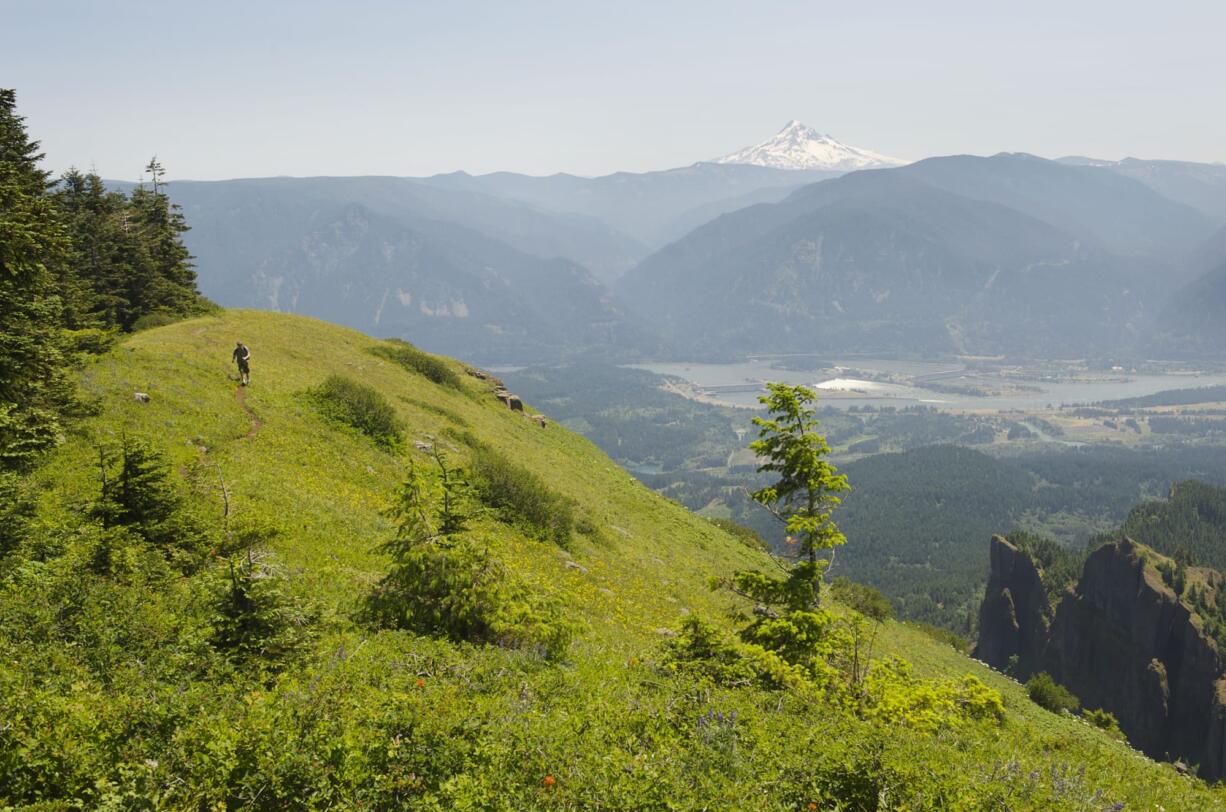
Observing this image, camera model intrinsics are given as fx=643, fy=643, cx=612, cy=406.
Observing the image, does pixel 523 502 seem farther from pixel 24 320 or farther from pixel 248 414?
pixel 24 320

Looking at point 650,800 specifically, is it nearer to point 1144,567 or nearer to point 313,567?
point 313,567

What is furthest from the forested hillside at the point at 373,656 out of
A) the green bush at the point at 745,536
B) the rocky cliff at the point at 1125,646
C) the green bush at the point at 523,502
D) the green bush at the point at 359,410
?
the rocky cliff at the point at 1125,646

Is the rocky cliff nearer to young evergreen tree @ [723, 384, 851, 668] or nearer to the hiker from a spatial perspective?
young evergreen tree @ [723, 384, 851, 668]

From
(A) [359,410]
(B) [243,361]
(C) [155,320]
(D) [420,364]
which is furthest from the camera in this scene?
(D) [420,364]

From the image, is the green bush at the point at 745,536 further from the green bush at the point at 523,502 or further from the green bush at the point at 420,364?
the green bush at the point at 420,364

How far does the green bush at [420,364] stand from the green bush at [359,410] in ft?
50.8

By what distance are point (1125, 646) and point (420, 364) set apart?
426 ft

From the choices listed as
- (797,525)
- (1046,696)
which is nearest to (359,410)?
(797,525)

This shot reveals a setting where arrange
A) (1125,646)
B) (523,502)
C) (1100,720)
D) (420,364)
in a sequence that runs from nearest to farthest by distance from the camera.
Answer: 1. (523,502)
2. (1100,720)
3. (420,364)
4. (1125,646)

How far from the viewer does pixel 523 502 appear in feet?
98.0

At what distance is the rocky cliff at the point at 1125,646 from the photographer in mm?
99500

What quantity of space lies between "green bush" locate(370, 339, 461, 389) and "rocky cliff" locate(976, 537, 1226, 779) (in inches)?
Result: 4565

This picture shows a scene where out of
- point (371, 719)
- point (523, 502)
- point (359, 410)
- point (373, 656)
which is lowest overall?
point (523, 502)

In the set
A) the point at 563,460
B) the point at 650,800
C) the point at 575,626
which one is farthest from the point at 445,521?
the point at 563,460
